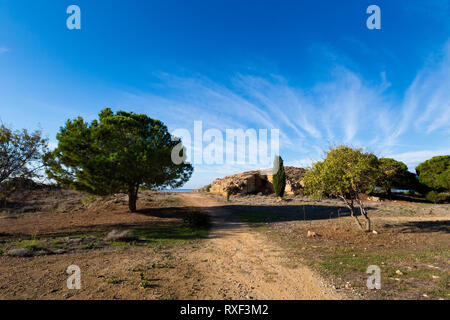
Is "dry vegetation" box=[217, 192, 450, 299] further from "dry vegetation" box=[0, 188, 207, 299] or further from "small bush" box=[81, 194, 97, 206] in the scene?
"small bush" box=[81, 194, 97, 206]

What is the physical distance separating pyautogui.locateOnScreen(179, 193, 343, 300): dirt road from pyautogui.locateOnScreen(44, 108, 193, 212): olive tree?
29.7 ft

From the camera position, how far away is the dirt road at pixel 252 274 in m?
5.44

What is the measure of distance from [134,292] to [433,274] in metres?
9.10

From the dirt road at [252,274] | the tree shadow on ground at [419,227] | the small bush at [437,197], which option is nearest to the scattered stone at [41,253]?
the dirt road at [252,274]

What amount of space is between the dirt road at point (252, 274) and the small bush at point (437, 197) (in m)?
38.6

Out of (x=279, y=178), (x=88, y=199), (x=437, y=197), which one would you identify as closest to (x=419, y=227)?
(x=279, y=178)

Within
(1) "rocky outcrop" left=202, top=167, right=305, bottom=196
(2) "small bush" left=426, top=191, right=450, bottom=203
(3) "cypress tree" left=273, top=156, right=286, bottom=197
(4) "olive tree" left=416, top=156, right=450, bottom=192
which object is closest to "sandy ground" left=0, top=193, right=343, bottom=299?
(3) "cypress tree" left=273, top=156, right=286, bottom=197

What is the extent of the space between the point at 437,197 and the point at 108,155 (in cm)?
4709

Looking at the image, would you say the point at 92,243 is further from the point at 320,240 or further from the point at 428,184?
the point at 428,184

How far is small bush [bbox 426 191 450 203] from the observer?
31944mm

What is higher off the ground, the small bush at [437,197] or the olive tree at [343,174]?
the olive tree at [343,174]

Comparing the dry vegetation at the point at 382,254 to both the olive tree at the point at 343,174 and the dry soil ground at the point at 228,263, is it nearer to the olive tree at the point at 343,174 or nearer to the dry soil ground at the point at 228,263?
the dry soil ground at the point at 228,263

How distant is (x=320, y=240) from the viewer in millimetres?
11039
